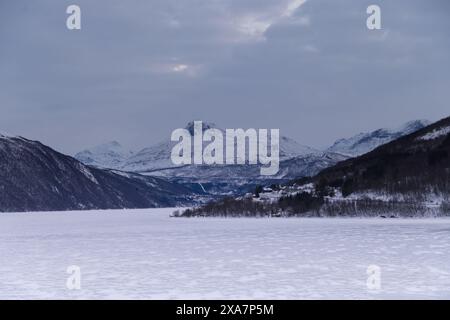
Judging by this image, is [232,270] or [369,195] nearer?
[232,270]

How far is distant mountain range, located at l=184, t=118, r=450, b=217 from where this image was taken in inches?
5994

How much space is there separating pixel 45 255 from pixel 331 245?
20.6m

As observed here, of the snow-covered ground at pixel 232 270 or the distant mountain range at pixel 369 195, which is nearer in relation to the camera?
the snow-covered ground at pixel 232 270

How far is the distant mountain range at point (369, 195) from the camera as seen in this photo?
15225 cm

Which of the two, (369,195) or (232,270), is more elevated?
(369,195)

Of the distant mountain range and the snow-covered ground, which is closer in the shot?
the snow-covered ground

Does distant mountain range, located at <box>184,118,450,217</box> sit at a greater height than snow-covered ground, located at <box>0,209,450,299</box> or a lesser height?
greater

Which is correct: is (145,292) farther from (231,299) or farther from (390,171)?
(390,171)

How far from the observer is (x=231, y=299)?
853 inches

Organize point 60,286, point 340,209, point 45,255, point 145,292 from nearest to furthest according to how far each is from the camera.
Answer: point 145,292 < point 60,286 < point 45,255 < point 340,209

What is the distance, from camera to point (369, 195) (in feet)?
568

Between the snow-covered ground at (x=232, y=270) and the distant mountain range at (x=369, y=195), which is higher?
the distant mountain range at (x=369, y=195)
